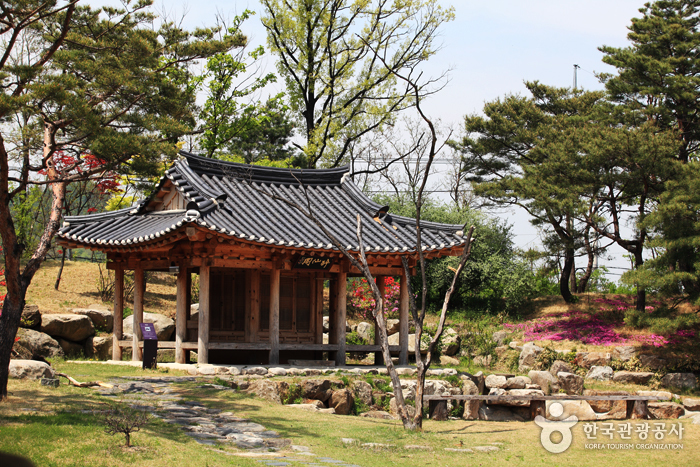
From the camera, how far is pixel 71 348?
1880 centimetres

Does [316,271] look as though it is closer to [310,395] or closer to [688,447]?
[310,395]

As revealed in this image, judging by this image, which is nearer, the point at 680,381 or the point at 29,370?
the point at 29,370

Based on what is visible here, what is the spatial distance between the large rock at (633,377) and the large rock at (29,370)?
17.3 m

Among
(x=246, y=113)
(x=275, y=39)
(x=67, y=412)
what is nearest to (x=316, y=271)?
(x=67, y=412)

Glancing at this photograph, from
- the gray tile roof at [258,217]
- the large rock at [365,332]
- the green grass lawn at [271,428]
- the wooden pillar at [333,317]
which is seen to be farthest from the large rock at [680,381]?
the wooden pillar at [333,317]

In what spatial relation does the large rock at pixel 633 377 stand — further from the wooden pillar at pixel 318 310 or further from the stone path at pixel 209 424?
the stone path at pixel 209 424

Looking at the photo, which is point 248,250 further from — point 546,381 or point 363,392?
point 546,381

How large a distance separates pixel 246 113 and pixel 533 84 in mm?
15759

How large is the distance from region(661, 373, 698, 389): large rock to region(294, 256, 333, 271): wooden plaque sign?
40.9 ft

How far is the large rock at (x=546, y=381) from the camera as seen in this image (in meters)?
16.8

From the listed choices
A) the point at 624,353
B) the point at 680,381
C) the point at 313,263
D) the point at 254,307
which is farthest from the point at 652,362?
the point at 254,307

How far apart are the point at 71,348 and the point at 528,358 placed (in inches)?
584

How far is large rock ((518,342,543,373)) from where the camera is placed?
22188mm

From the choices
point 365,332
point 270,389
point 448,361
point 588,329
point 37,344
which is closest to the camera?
point 270,389
